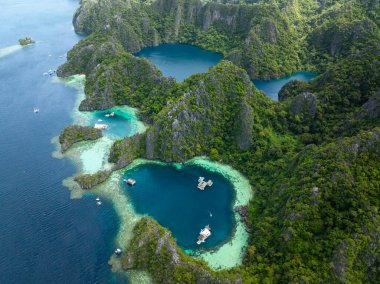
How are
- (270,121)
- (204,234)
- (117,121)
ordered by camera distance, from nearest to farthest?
(204,234), (270,121), (117,121)

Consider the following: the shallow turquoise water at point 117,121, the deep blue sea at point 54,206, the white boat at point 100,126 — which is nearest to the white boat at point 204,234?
the deep blue sea at point 54,206

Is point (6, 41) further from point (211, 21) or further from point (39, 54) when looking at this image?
point (211, 21)

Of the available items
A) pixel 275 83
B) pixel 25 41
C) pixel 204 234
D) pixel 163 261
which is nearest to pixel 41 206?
pixel 163 261

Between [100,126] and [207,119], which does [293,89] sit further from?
[100,126]

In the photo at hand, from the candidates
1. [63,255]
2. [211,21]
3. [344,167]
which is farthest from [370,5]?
[63,255]

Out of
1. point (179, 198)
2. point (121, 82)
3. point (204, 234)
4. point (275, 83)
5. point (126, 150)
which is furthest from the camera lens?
point (275, 83)

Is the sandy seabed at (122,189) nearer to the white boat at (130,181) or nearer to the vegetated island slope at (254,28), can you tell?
the white boat at (130,181)
